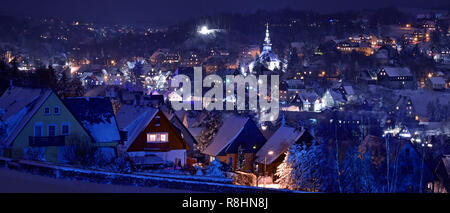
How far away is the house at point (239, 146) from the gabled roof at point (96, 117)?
15.6 ft

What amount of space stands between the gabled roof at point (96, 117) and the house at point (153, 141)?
3.17ft

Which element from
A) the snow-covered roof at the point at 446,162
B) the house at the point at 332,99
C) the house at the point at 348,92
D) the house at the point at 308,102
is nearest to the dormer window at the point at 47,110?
the snow-covered roof at the point at 446,162

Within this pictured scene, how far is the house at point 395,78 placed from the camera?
54469 mm

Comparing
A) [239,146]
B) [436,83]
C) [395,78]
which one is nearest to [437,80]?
[436,83]

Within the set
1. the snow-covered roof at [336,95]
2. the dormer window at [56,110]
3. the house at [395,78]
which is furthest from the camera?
the house at [395,78]

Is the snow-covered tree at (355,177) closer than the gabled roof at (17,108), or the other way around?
the gabled roof at (17,108)

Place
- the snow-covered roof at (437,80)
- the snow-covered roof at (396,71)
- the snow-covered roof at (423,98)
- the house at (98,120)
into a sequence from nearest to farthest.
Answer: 1. the house at (98,120)
2. the snow-covered roof at (423,98)
3. the snow-covered roof at (437,80)
4. the snow-covered roof at (396,71)

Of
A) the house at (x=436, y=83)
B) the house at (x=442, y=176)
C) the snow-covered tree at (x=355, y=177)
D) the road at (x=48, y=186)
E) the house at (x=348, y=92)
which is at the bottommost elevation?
the house at (x=442, y=176)

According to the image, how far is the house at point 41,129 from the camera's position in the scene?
1065 cm

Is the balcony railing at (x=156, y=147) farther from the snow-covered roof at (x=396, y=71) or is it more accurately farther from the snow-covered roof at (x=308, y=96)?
the snow-covered roof at (x=396, y=71)

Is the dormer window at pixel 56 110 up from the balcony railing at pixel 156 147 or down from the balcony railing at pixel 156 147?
up

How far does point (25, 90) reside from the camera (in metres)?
12.0

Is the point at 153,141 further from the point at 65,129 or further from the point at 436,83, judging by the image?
the point at 436,83
